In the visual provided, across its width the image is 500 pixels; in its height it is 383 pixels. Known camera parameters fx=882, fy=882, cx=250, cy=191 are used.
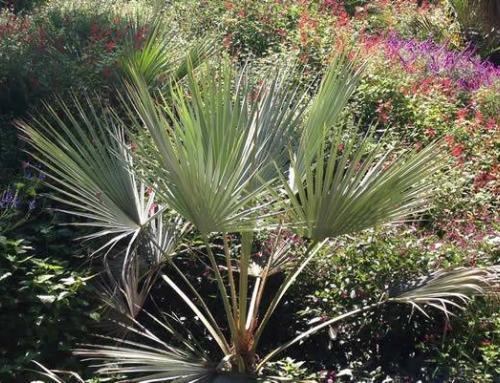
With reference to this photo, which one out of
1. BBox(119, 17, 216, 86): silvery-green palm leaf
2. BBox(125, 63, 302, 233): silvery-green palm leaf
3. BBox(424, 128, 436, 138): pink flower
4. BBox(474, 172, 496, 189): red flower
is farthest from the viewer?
BBox(424, 128, 436, 138): pink flower

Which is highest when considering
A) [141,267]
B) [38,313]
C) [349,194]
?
[349,194]

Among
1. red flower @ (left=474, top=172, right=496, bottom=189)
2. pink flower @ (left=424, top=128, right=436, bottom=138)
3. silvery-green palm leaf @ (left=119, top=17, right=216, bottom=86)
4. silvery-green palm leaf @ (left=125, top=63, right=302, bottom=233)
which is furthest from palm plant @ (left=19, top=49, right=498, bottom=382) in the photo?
pink flower @ (left=424, top=128, right=436, bottom=138)

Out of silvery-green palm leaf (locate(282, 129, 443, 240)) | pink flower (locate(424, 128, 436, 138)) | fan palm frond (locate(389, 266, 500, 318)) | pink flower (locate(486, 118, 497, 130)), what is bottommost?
fan palm frond (locate(389, 266, 500, 318))

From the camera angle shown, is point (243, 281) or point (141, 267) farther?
point (141, 267)

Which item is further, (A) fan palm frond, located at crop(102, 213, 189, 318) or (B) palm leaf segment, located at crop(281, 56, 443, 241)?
→ (A) fan palm frond, located at crop(102, 213, 189, 318)

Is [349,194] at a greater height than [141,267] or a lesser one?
greater

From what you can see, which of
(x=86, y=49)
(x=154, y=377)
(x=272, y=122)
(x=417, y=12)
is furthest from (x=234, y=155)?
(x=417, y=12)

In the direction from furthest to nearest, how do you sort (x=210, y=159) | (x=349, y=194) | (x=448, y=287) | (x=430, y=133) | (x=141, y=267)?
(x=430, y=133), (x=141, y=267), (x=448, y=287), (x=349, y=194), (x=210, y=159)

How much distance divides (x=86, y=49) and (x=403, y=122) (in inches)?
108

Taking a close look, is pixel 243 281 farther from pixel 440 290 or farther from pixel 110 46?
pixel 110 46

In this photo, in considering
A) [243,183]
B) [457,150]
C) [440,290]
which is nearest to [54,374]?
[243,183]

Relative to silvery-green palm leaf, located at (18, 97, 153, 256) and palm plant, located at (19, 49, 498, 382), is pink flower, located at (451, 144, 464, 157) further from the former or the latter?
silvery-green palm leaf, located at (18, 97, 153, 256)

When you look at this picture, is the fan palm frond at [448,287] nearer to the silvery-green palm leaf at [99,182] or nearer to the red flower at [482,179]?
the silvery-green palm leaf at [99,182]

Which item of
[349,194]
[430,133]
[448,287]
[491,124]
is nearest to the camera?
[349,194]
